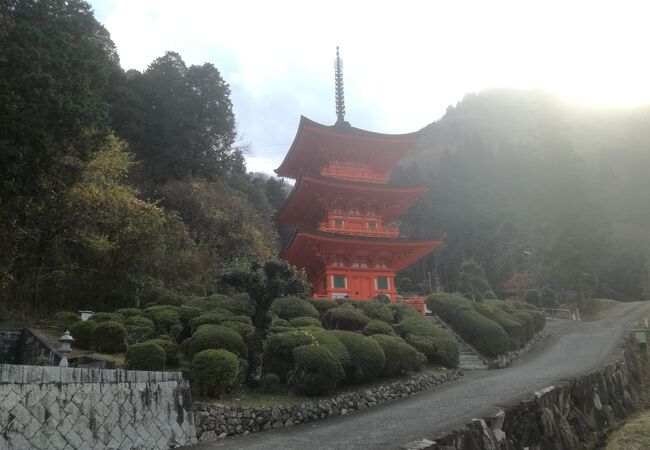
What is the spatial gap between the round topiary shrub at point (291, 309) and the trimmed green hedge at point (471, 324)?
20.3 ft

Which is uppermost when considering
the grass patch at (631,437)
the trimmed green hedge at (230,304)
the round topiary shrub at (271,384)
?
the trimmed green hedge at (230,304)

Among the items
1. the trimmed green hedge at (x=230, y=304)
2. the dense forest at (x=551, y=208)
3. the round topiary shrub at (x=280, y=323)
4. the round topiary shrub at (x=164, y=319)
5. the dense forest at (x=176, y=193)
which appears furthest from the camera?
the dense forest at (x=551, y=208)

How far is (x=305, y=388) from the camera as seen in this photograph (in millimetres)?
10859

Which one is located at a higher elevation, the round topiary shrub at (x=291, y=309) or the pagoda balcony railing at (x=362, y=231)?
the pagoda balcony railing at (x=362, y=231)

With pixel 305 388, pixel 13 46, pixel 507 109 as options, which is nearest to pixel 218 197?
pixel 13 46

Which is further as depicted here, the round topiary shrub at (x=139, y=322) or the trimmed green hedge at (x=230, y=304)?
the trimmed green hedge at (x=230, y=304)

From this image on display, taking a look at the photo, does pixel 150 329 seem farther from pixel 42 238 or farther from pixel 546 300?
pixel 546 300

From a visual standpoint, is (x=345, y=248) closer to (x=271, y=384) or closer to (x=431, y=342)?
(x=431, y=342)

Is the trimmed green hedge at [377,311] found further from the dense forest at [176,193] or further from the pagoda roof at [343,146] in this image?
the pagoda roof at [343,146]

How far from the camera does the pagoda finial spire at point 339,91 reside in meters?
29.8

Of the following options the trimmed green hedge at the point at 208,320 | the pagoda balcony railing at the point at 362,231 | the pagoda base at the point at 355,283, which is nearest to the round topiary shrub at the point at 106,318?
the trimmed green hedge at the point at 208,320

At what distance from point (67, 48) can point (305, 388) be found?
1370 cm

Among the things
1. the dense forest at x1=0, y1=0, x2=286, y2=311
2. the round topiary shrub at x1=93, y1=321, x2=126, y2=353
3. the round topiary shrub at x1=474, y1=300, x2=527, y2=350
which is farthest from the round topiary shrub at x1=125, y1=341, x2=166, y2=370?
the round topiary shrub at x1=474, y1=300, x2=527, y2=350

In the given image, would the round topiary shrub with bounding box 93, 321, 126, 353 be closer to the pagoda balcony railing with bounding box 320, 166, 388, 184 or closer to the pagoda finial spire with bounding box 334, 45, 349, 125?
the pagoda balcony railing with bounding box 320, 166, 388, 184
